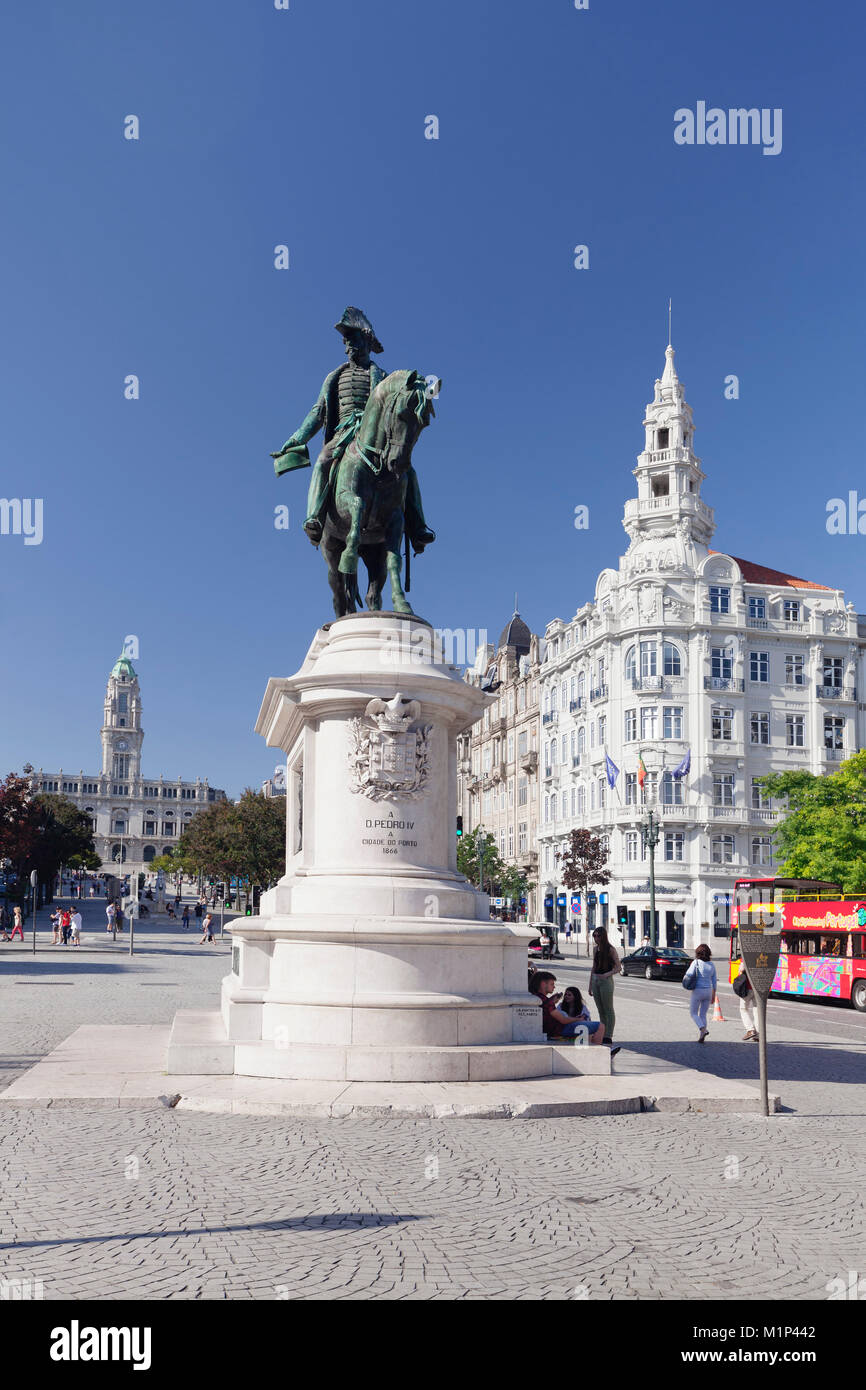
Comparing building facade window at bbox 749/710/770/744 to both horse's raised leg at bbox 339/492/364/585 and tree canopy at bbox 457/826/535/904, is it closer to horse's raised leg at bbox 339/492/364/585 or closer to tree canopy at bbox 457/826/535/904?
tree canopy at bbox 457/826/535/904

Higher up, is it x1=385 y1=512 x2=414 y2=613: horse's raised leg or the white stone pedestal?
x1=385 y1=512 x2=414 y2=613: horse's raised leg

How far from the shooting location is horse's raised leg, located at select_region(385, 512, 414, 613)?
14.3m

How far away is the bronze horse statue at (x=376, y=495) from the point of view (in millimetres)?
14008

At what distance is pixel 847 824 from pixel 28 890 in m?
53.2

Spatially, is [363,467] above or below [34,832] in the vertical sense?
above

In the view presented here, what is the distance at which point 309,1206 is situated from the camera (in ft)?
22.6

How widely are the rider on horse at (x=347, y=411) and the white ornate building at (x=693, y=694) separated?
170 feet

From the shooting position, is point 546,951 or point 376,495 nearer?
point 376,495

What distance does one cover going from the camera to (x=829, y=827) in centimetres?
4762

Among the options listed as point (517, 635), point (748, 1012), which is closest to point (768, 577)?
point (517, 635)

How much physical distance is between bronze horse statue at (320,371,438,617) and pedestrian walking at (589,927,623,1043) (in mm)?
5023

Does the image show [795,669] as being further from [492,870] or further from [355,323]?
[355,323]

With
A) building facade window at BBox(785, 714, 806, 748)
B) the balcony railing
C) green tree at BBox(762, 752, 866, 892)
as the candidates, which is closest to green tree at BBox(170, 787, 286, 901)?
green tree at BBox(762, 752, 866, 892)

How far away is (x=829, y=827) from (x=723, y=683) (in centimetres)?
2107
